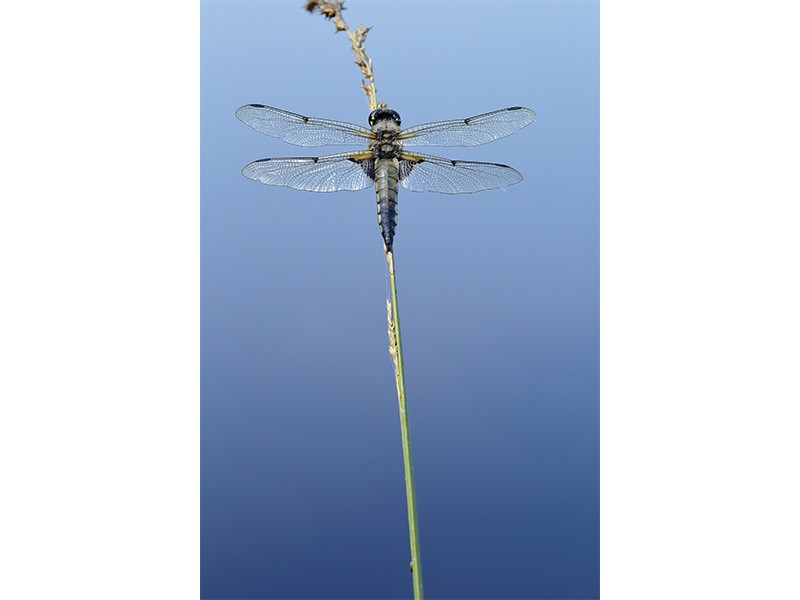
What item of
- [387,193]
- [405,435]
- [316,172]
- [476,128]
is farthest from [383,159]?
[405,435]

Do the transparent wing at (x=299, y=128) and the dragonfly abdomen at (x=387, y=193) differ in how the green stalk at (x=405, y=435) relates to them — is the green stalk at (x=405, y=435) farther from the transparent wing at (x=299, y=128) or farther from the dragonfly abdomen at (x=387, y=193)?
the transparent wing at (x=299, y=128)

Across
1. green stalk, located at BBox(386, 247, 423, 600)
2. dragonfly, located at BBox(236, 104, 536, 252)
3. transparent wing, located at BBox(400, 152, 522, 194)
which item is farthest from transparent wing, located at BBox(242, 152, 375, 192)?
green stalk, located at BBox(386, 247, 423, 600)

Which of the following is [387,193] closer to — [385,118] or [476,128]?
[385,118]

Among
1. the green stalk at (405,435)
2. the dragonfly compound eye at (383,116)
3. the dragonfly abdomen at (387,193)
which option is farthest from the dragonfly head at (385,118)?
the green stalk at (405,435)

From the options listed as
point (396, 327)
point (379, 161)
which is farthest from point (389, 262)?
point (379, 161)

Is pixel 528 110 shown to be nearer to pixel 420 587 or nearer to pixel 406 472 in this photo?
pixel 406 472

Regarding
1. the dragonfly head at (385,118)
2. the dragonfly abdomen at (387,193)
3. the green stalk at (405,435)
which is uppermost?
the dragonfly head at (385,118)

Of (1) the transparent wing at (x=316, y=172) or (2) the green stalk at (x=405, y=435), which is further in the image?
(1) the transparent wing at (x=316, y=172)

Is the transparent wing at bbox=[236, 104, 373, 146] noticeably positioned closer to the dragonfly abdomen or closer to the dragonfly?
the dragonfly
